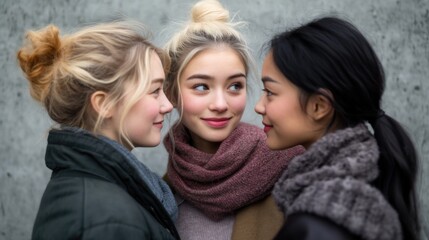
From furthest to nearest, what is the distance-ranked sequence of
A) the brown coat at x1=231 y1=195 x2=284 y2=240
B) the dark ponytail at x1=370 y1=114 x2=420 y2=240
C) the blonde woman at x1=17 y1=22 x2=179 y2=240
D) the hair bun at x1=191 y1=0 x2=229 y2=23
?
1. the hair bun at x1=191 y1=0 x2=229 y2=23
2. the brown coat at x1=231 y1=195 x2=284 y2=240
3. the blonde woman at x1=17 y1=22 x2=179 y2=240
4. the dark ponytail at x1=370 y1=114 x2=420 y2=240

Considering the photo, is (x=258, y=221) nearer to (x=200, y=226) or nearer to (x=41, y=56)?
(x=200, y=226)

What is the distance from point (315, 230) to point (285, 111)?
45 centimetres

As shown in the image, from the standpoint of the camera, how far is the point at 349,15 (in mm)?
2922

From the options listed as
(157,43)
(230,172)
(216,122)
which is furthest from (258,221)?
(157,43)

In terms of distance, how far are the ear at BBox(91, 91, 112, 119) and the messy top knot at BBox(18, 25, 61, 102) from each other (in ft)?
0.51

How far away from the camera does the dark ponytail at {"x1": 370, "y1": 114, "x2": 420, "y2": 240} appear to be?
133 cm

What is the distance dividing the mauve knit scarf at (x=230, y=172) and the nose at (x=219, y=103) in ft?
0.40

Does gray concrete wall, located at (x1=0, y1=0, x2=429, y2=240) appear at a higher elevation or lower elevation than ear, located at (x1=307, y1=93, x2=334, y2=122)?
lower

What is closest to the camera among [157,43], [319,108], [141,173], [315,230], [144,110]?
[315,230]

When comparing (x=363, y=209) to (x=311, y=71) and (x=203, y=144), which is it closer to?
(x=311, y=71)

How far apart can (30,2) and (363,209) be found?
7.51 feet

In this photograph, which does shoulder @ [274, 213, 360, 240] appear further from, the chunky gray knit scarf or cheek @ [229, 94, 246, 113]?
cheek @ [229, 94, 246, 113]

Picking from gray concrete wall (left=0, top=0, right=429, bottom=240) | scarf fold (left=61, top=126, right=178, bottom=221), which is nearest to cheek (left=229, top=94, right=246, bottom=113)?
scarf fold (left=61, top=126, right=178, bottom=221)

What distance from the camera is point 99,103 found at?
66.0 inches
